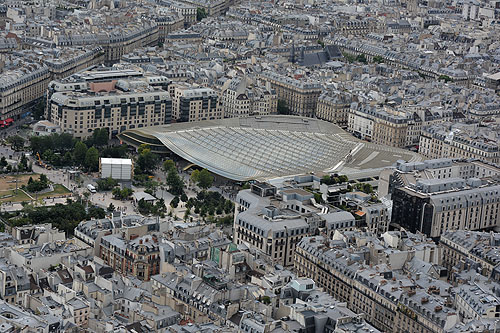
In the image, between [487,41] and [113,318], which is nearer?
[113,318]

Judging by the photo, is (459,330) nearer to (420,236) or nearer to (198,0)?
(420,236)

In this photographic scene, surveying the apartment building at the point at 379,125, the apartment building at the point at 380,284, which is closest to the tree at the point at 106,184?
the apartment building at the point at 380,284

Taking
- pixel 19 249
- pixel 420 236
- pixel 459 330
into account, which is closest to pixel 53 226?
pixel 19 249

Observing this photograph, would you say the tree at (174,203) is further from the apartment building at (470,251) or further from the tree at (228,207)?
the apartment building at (470,251)

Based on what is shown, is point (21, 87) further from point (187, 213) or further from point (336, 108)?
point (187, 213)

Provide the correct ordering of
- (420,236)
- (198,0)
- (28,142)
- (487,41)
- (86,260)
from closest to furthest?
1. (86,260)
2. (420,236)
3. (28,142)
4. (487,41)
5. (198,0)

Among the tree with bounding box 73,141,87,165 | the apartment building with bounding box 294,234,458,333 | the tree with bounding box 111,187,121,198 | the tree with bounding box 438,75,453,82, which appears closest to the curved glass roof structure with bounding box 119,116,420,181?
the tree with bounding box 73,141,87,165
